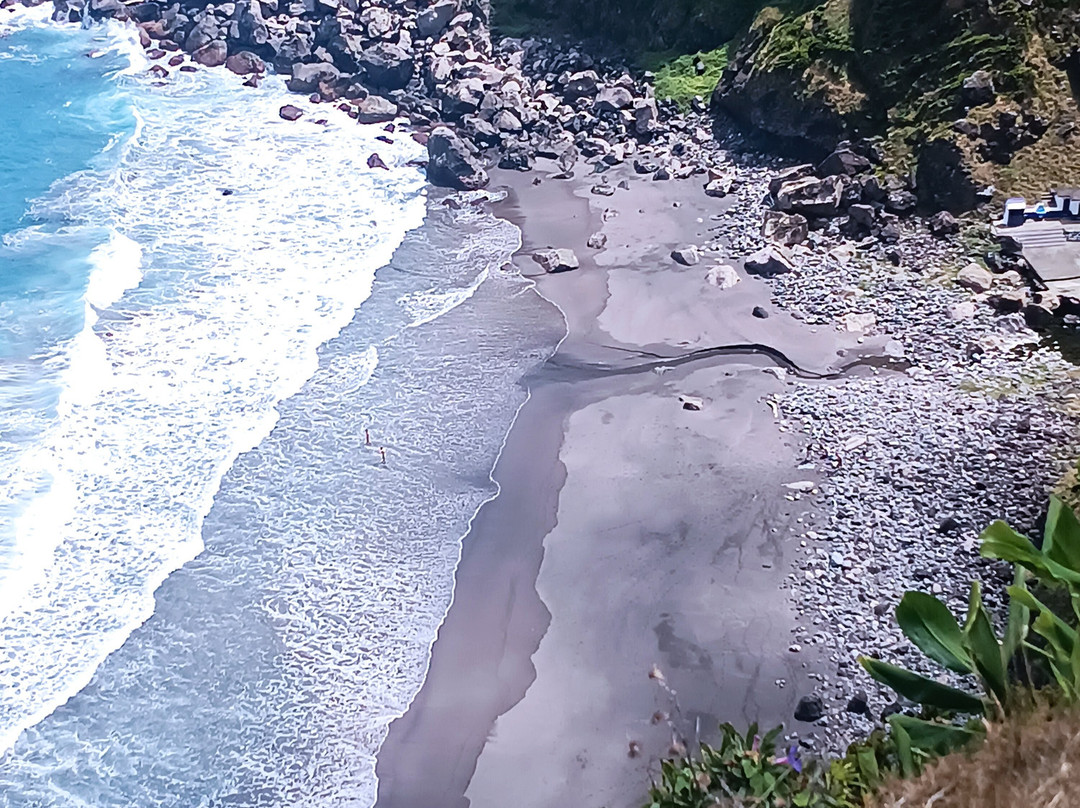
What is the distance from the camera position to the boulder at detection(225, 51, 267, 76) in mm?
49594

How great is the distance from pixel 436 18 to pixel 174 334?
2478 cm

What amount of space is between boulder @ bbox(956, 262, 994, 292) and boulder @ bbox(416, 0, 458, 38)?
29.2 metres

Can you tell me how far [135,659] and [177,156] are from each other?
88.3 ft

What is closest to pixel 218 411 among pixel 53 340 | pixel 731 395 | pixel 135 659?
pixel 53 340

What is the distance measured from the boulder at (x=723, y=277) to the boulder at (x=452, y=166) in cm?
1135

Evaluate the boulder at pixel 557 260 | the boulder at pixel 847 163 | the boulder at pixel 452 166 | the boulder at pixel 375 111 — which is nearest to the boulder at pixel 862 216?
the boulder at pixel 847 163

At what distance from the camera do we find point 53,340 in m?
28.9

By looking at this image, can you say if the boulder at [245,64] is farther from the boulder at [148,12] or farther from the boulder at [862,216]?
the boulder at [862,216]

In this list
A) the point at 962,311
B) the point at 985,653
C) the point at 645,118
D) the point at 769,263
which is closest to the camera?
the point at 985,653

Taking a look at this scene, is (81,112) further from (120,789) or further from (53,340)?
(120,789)

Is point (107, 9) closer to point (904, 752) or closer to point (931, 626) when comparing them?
point (931, 626)

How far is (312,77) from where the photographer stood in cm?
4675

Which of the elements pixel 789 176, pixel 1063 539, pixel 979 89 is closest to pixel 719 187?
pixel 789 176

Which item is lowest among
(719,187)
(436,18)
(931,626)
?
(436,18)
